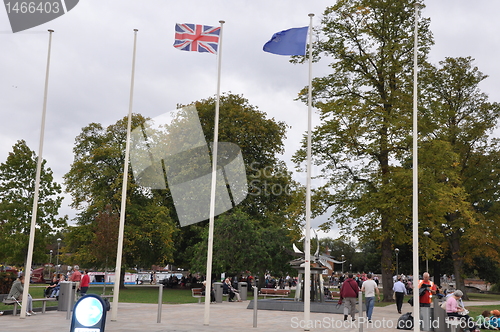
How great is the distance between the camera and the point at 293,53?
55.0ft

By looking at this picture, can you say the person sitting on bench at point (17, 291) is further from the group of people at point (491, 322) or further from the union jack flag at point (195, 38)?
the group of people at point (491, 322)

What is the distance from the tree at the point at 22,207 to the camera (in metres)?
42.1

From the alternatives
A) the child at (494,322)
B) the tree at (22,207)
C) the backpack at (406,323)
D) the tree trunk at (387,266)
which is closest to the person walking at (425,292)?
the backpack at (406,323)

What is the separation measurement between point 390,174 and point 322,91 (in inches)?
303

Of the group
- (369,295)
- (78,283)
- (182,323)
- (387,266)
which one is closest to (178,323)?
(182,323)

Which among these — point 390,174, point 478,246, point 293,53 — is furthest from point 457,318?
point 478,246

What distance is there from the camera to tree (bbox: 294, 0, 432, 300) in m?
28.9

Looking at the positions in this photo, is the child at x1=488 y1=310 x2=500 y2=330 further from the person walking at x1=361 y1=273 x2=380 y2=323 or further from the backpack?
the person walking at x1=361 y1=273 x2=380 y2=323

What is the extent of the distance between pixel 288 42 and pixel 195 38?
10.3 feet

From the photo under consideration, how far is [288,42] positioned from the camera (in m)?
16.8

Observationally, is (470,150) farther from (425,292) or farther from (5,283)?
(5,283)

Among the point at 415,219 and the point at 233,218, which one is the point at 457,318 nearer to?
the point at 415,219

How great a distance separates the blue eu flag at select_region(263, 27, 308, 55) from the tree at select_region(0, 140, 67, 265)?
33336 millimetres

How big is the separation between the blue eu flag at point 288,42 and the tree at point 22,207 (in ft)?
109
